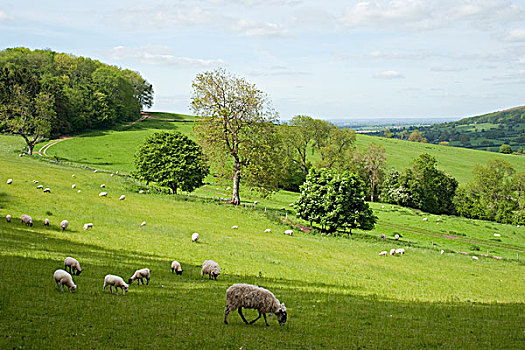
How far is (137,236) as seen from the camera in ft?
104

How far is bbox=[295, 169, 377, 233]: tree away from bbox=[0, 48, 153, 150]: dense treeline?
62.5 m

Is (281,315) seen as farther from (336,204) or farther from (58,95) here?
(58,95)

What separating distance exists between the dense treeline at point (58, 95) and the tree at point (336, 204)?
205ft

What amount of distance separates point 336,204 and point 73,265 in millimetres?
37568

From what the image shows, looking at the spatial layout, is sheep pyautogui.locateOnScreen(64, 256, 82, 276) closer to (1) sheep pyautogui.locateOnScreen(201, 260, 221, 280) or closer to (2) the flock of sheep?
(2) the flock of sheep

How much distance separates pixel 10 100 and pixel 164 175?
52161 millimetres

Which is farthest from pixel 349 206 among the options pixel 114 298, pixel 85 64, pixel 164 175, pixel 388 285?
pixel 85 64

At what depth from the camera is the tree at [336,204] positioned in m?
51.0

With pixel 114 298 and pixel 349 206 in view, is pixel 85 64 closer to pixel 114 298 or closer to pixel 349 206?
pixel 349 206

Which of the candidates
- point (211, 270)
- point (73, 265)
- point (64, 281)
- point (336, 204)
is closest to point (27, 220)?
point (73, 265)

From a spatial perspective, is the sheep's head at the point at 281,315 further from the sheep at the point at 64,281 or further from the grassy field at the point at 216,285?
the sheep at the point at 64,281

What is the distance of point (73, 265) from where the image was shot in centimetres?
1856

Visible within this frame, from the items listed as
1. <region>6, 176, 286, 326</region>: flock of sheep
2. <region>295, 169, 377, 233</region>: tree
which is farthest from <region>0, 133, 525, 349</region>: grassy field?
<region>295, 169, 377, 233</region>: tree

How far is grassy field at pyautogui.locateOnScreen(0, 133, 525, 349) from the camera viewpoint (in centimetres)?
1312
